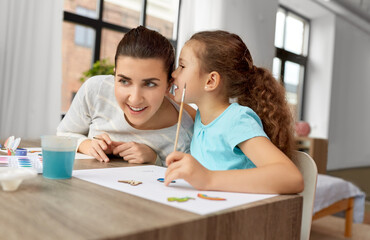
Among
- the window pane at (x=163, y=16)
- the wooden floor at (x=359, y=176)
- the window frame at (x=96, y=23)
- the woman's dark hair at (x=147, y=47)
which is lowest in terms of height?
the wooden floor at (x=359, y=176)

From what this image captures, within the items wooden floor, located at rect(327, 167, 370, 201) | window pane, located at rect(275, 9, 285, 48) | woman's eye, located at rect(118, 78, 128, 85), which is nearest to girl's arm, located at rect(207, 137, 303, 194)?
woman's eye, located at rect(118, 78, 128, 85)

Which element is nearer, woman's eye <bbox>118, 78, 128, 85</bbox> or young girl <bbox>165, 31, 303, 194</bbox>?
young girl <bbox>165, 31, 303, 194</bbox>

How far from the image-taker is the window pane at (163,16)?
162 inches

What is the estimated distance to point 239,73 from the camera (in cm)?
116

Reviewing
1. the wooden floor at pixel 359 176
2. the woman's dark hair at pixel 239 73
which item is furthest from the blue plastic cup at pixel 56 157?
the wooden floor at pixel 359 176

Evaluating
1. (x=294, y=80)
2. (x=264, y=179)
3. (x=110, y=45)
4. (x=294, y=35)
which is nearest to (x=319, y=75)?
(x=294, y=80)

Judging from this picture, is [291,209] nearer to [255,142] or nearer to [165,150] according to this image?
[255,142]

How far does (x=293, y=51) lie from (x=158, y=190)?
4.97 metres

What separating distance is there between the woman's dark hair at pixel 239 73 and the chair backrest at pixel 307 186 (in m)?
0.12

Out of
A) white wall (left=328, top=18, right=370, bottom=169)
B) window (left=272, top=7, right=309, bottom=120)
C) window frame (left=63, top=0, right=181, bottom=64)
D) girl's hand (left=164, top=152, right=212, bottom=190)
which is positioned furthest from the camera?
window (left=272, top=7, right=309, bottom=120)

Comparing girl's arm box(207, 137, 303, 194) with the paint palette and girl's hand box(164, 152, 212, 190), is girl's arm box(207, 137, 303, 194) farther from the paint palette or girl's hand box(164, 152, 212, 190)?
the paint palette

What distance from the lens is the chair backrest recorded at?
3.07 ft

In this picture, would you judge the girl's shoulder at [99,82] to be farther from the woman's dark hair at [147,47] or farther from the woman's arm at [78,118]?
Result: the woman's dark hair at [147,47]

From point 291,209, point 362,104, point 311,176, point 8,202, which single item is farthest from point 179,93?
point 362,104
